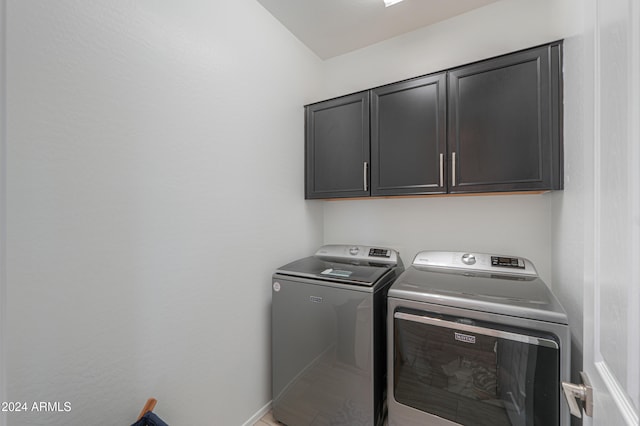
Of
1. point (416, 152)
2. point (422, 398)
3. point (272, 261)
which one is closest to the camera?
point (422, 398)

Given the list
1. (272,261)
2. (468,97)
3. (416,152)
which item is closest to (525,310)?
(416,152)

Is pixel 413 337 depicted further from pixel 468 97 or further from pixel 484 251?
pixel 468 97

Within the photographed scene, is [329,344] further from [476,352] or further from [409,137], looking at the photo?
[409,137]

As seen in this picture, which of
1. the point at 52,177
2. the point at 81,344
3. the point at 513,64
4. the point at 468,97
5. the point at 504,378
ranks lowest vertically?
the point at 504,378

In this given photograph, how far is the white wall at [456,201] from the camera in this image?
1597 mm

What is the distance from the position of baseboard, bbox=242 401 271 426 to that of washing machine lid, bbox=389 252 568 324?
4.09ft

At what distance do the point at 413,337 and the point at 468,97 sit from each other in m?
1.43

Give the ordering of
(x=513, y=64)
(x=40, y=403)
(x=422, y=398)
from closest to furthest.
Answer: (x=40, y=403), (x=422, y=398), (x=513, y=64)

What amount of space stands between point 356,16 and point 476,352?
2.24 meters

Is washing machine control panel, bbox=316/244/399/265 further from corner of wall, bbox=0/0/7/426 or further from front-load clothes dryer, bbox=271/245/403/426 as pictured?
corner of wall, bbox=0/0/7/426

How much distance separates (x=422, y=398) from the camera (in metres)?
1.27

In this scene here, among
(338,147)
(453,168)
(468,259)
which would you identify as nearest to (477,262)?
(468,259)

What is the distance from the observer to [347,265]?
5.95 feet

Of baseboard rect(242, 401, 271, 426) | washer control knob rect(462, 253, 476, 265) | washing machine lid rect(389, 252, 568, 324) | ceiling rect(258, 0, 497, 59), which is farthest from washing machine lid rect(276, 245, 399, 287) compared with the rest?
ceiling rect(258, 0, 497, 59)
